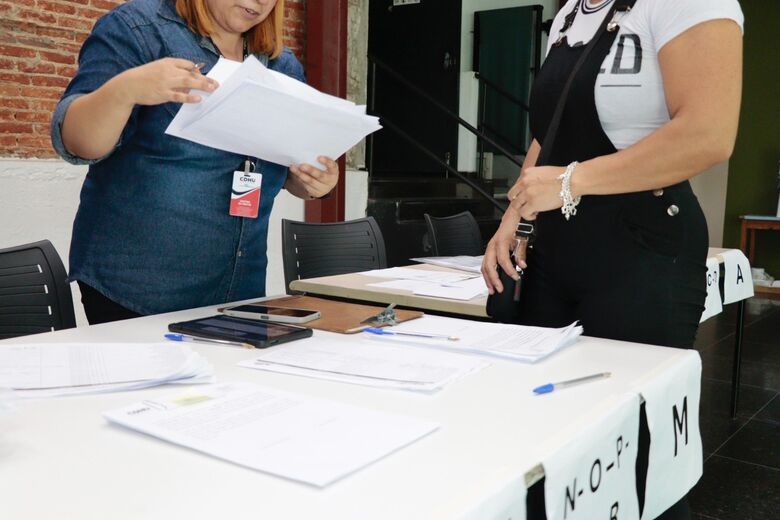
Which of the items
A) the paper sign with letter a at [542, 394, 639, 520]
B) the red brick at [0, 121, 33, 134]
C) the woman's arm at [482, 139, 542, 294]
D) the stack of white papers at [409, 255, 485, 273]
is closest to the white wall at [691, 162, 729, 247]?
the stack of white papers at [409, 255, 485, 273]

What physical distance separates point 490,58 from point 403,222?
2684 mm

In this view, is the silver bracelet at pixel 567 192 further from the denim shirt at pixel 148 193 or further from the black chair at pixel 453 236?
the black chair at pixel 453 236

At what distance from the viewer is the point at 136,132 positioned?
144cm

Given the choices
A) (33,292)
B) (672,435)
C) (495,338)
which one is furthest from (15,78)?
(672,435)

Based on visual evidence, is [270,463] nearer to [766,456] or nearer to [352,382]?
[352,382]

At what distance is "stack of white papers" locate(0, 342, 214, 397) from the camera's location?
96cm

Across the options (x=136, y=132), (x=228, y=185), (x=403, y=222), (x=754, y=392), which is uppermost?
(x=136, y=132)

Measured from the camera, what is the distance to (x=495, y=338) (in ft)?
4.21

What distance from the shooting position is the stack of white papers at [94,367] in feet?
3.15

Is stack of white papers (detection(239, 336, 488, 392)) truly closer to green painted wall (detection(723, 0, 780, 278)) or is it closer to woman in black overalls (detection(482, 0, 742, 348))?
woman in black overalls (detection(482, 0, 742, 348))

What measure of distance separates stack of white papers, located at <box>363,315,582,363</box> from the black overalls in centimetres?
9

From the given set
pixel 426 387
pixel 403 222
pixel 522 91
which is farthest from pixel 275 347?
pixel 522 91

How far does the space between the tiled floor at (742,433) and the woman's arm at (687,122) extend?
1529 mm

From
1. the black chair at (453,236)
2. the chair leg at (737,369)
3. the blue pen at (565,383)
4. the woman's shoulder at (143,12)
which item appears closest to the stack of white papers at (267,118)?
the woman's shoulder at (143,12)
